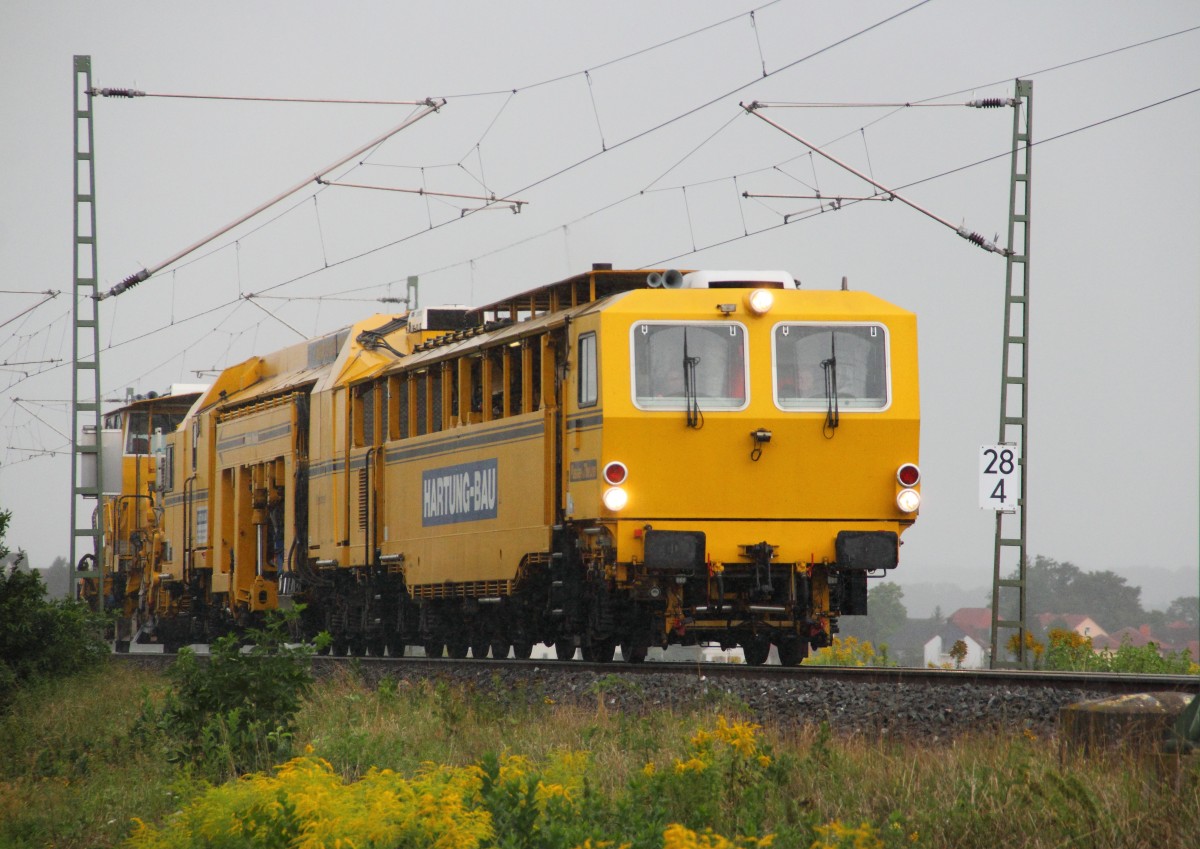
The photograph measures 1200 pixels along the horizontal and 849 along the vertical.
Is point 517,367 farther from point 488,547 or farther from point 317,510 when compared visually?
point 317,510

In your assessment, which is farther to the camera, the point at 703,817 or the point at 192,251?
the point at 192,251

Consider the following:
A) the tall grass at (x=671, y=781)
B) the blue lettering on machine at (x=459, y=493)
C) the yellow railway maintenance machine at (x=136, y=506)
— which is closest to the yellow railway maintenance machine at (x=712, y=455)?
the blue lettering on machine at (x=459, y=493)

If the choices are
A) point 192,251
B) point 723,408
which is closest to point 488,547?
point 723,408

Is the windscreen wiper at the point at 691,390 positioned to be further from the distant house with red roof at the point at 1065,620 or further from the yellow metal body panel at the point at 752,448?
the distant house with red roof at the point at 1065,620

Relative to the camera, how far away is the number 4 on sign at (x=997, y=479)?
19.6 metres

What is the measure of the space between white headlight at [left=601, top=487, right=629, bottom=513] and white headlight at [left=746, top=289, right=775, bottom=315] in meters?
2.15

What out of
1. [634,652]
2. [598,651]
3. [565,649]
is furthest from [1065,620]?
[634,652]

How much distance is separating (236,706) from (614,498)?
4.63 m

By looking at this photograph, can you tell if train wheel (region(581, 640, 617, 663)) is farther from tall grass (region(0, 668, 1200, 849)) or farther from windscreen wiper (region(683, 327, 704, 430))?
tall grass (region(0, 668, 1200, 849))

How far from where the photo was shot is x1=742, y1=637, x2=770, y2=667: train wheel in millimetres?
17141

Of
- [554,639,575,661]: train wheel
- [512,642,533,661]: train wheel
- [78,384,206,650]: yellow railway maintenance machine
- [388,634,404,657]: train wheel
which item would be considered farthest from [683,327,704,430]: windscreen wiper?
[78,384,206,650]: yellow railway maintenance machine

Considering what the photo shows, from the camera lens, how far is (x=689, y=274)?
16578 millimetres

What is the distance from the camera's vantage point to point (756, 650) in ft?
57.1

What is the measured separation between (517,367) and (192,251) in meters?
8.14
